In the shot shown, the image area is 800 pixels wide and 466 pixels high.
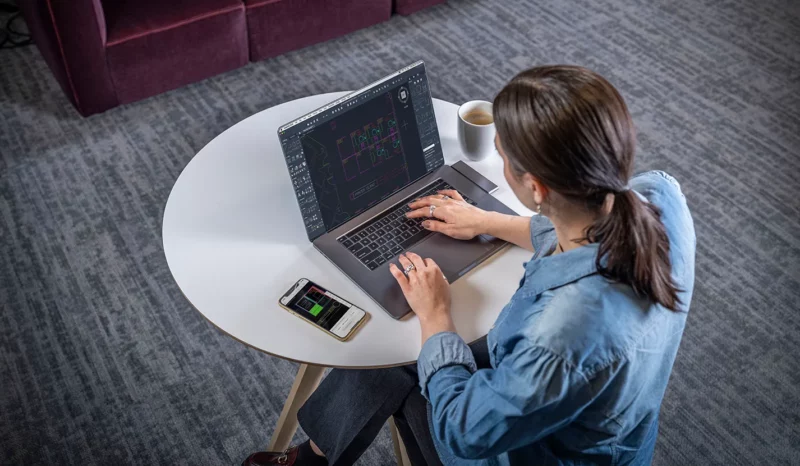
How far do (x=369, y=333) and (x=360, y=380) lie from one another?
19 cm

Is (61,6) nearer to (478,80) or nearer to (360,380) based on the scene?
(478,80)

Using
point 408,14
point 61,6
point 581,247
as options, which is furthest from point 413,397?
point 408,14

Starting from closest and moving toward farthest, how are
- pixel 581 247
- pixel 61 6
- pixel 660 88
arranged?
pixel 581 247, pixel 61 6, pixel 660 88

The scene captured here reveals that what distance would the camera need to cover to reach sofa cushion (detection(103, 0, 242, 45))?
262cm

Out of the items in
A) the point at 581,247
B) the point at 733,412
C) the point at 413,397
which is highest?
the point at 581,247

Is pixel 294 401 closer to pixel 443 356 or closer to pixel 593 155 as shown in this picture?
pixel 443 356

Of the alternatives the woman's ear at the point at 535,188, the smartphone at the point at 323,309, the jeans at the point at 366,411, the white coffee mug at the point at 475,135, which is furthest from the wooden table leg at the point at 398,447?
the woman's ear at the point at 535,188

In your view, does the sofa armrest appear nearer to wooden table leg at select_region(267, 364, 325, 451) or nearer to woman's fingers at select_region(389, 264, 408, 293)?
wooden table leg at select_region(267, 364, 325, 451)

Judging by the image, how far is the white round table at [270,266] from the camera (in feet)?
4.34

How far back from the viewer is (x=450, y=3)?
134 inches

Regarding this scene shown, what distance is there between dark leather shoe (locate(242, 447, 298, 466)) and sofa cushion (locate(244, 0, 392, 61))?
5.73ft

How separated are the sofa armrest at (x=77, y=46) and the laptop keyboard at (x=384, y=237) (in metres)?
1.56

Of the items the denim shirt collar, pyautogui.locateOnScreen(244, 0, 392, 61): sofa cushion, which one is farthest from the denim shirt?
pyautogui.locateOnScreen(244, 0, 392, 61): sofa cushion

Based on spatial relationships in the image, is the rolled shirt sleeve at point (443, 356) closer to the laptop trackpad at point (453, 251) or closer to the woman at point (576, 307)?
the woman at point (576, 307)
